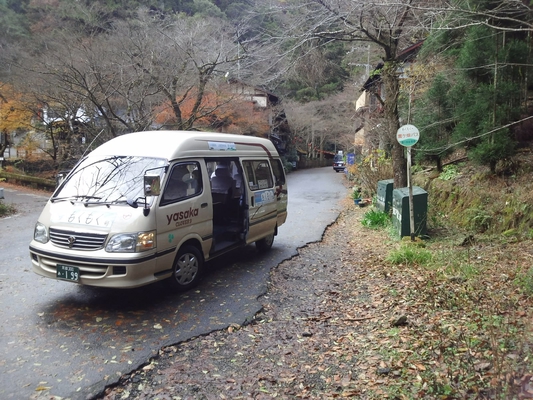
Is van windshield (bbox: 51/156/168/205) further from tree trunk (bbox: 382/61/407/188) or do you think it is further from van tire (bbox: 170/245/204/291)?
tree trunk (bbox: 382/61/407/188)

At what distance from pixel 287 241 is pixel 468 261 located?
179 inches

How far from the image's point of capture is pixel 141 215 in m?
5.22

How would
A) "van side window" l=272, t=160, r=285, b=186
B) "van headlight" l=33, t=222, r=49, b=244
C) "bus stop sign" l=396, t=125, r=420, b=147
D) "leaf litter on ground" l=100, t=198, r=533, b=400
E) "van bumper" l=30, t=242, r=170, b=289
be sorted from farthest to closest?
"van side window" l=272, t=160, r=285, b=186 → "bus stop sign" l=396, t=125, r=420, b=147 → "van headlight" l=33, t=222, r=49, b=244 → "van bumper" l=30, t=242, r=170, b=289 → "leaf litter on ground" l=100, t=198, r=533, b=400

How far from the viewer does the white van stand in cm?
504

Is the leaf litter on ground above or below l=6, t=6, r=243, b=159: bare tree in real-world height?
below

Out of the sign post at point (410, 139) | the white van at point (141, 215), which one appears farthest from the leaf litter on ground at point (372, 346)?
the sign post at point (410, 139)

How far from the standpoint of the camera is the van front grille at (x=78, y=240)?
5.05 m

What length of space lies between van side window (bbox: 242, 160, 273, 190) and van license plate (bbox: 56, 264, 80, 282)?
3536 mm

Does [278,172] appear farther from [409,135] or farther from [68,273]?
[68,273]

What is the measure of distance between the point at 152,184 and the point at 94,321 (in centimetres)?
182

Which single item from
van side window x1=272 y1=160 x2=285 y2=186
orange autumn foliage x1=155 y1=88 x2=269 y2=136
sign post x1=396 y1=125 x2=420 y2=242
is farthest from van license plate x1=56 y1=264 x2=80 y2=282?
orange autumn foliage x1=155 y1=88 x2=269 y2=136

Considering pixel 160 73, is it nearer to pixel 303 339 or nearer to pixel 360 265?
pixel 360 265

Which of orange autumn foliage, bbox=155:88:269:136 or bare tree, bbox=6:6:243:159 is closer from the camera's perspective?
bare tree, bbox=6:6:243:159

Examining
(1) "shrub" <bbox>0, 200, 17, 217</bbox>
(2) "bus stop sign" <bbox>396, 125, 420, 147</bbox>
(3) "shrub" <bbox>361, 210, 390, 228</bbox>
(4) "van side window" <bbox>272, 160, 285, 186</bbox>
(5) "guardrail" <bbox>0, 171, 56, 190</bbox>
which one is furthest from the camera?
(5) "guardrail" <bbox>0, 171, 56, 190</bbox>
